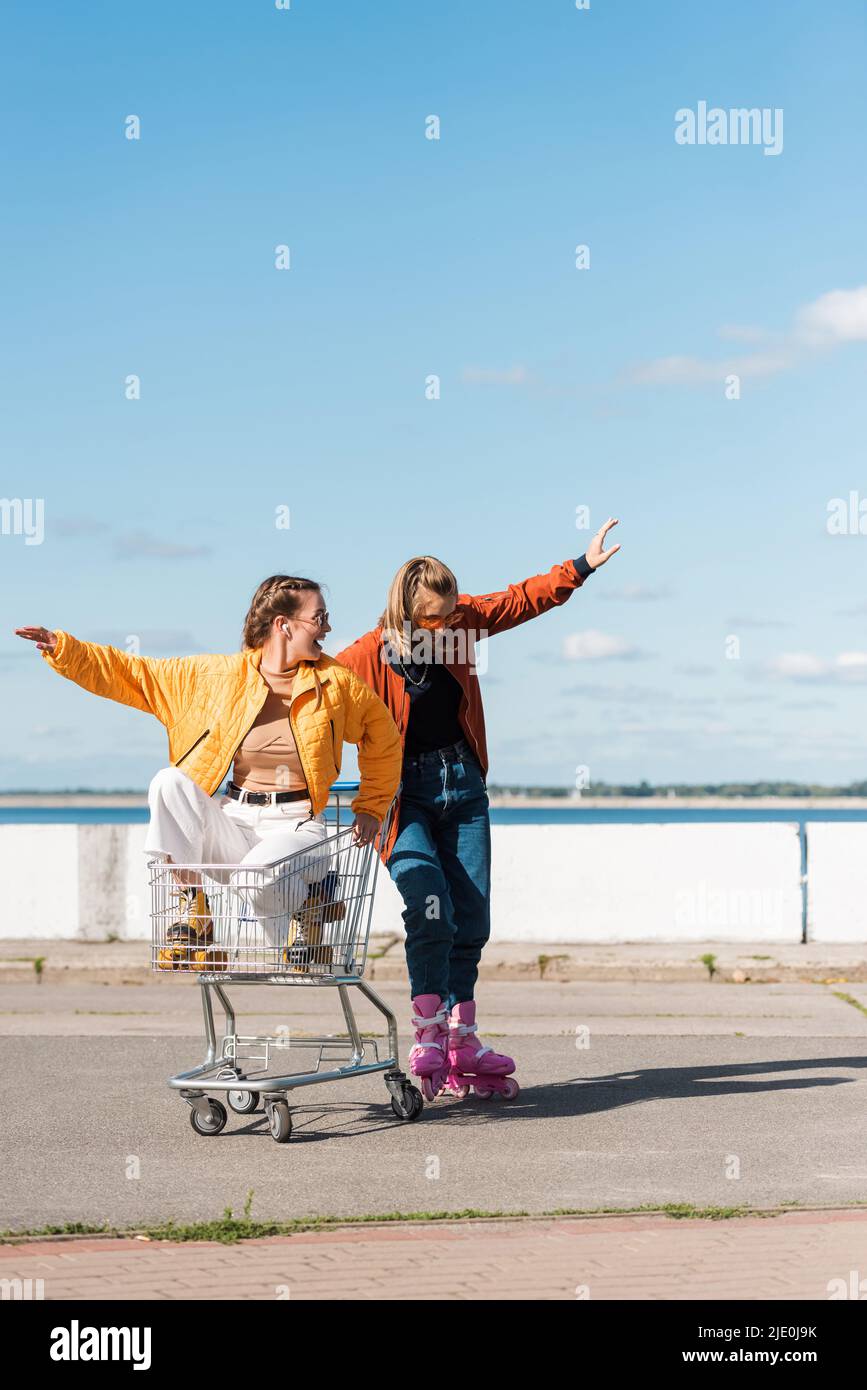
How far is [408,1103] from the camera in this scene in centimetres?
690

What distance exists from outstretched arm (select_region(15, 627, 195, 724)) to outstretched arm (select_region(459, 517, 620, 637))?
53.1 inches

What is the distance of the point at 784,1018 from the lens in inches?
411

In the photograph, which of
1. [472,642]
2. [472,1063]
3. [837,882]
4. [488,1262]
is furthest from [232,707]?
[837,882]

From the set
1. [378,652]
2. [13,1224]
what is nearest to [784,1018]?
[378,652]

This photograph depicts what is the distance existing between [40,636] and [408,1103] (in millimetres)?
2432

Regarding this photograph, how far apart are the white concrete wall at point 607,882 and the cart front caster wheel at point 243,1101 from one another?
624 cm

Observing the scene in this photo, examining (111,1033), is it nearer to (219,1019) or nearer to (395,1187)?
(219,1019)

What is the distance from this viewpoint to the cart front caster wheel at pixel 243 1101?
7090 millimetres

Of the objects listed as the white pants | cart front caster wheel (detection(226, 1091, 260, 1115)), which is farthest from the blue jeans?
cart front caster wheel (detection(226, 1091, 260, 1115))

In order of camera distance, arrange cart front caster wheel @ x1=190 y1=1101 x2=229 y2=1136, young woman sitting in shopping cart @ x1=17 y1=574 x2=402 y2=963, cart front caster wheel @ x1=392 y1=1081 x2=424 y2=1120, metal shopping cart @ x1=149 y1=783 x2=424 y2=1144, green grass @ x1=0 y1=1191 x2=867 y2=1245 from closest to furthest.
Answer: green grass @ x1=0 y1=1191 x2=867 y2=1245
metal shopping cart @ x1=149 y1=783 x2=424 y2=1144
young woman sitting in shopping cart @ x1=17 y1=574 x2=402 y2=963
cart front caster wheel @ x1=190 y1=1101 x2=229 y2=1136
cart front caster wheel @ x1=392 y1=1081 x2=424 y2=1120

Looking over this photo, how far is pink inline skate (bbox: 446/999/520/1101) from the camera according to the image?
7363 mm

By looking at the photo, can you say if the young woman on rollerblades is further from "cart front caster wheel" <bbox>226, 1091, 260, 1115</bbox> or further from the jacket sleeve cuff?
the jacket sleeve cuff

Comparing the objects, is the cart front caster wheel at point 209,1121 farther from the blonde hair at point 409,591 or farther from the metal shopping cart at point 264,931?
the blonde hair at point 409,591
